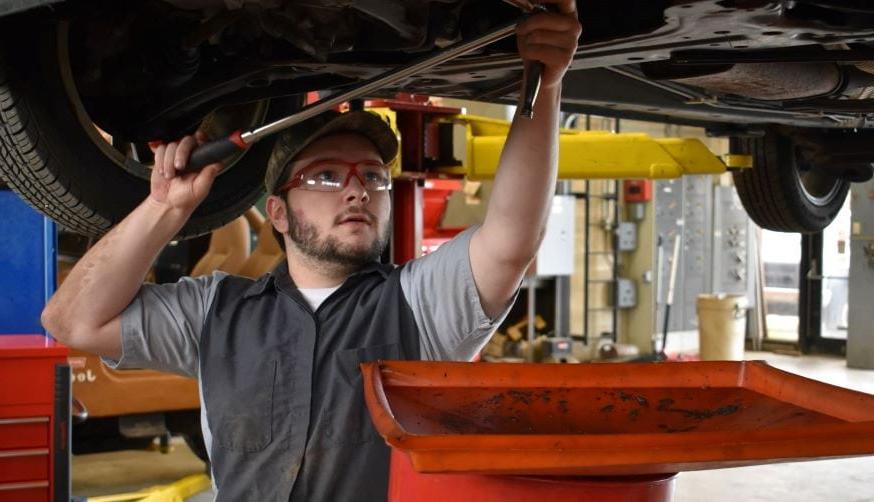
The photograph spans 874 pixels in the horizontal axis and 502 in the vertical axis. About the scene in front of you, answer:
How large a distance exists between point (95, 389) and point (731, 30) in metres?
3.53

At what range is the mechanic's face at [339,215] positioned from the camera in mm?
Answer: 1960

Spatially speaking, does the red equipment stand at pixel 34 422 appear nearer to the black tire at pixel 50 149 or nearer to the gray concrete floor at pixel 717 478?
the black tire at pixel 50 149

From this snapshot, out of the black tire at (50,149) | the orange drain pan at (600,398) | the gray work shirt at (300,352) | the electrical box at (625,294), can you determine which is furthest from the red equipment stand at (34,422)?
the electrical box at (625,294)

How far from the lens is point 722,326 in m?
8.91

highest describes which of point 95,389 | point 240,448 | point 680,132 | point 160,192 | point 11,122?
point 680,132

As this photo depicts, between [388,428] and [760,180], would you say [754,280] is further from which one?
[388,428]

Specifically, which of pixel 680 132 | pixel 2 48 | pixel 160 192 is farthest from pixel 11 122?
pixel 680 132

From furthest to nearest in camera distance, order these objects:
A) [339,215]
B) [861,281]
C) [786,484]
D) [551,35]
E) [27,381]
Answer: [861,281] < [786,484] < [27,381] < [339,215] < [551,35]

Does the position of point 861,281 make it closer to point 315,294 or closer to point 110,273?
point 315,294

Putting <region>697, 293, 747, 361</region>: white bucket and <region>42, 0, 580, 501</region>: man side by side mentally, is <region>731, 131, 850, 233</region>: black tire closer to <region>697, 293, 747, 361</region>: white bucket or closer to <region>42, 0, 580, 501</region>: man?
<region>42, 0, 580, 501</region>: man

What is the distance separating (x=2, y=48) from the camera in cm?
192

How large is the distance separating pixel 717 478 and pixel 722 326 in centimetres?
352

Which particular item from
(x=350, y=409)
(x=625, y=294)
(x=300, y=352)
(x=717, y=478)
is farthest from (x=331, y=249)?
(x=625, y=294)

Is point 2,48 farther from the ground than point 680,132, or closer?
closer
